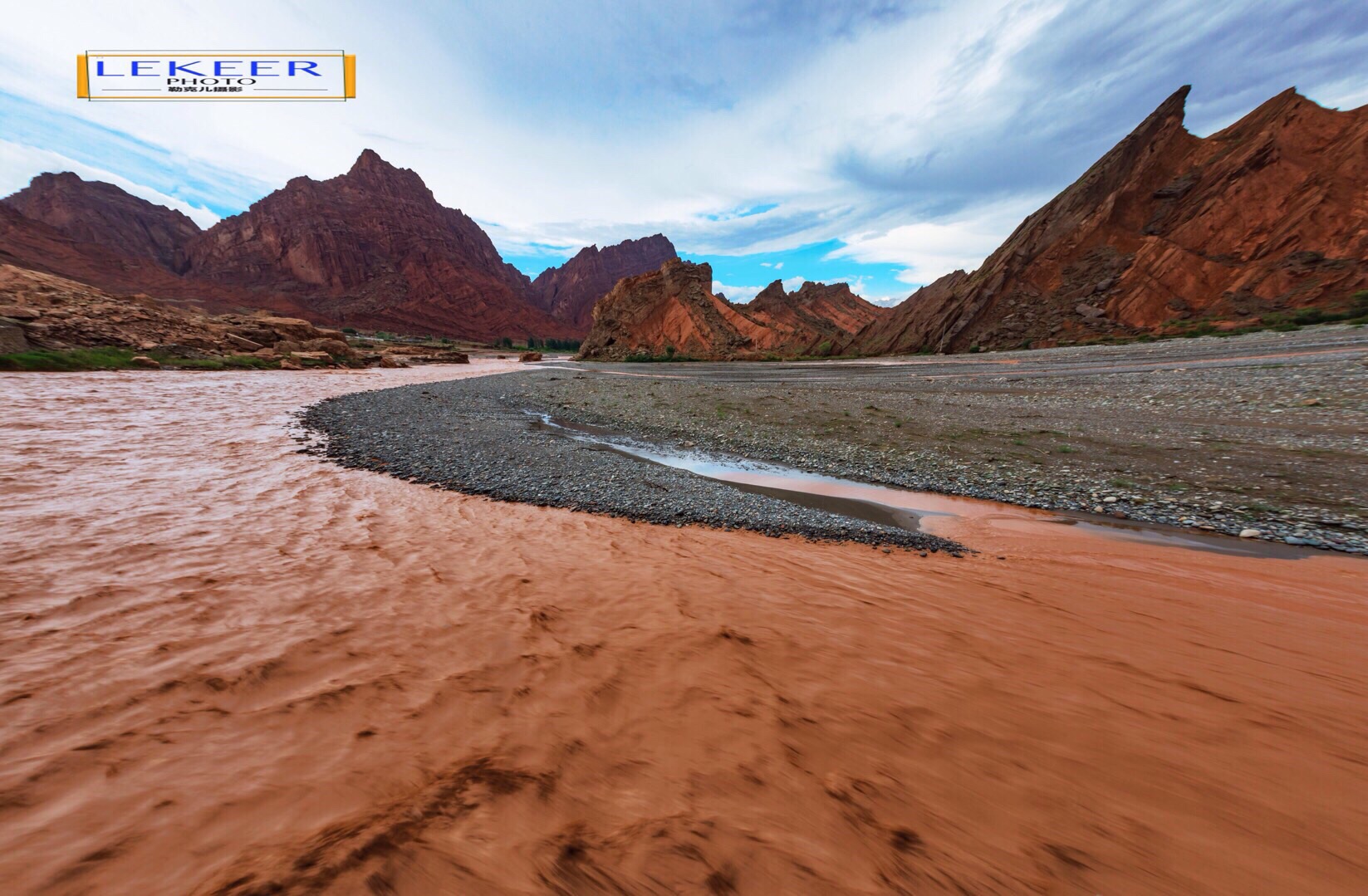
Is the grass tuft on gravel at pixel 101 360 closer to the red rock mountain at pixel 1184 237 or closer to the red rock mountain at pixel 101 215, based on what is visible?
the red rock mountain at pixel 1184 237

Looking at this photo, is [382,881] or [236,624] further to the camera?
[236,624]

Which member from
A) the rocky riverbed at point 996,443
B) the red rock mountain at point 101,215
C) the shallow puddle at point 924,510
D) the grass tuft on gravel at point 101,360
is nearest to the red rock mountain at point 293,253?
the red rock mountain at point 101,215

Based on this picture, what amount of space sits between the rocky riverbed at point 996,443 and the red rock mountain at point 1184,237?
2777 centimetres

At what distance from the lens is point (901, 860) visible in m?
2.41

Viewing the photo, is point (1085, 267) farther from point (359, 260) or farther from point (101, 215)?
point (101, 215)

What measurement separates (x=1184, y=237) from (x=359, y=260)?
704ft

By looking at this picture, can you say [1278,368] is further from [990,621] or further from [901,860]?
[901,860]

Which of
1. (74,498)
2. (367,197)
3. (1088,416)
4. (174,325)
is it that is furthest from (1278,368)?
(367,197)

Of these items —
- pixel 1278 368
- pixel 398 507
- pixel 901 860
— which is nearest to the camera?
pixel 901 860

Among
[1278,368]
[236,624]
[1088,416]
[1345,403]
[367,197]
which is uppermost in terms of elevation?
[367,197]

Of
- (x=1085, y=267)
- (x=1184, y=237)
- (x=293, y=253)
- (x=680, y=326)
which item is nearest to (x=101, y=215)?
(x=293, y=253)

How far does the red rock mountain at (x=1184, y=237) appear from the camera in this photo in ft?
141

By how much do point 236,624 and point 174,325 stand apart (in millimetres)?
52359

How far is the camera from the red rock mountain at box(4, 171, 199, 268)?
141375mm
